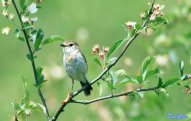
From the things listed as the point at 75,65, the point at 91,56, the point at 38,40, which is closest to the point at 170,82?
the point at 38,40

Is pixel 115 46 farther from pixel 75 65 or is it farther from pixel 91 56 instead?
pixel 91 56

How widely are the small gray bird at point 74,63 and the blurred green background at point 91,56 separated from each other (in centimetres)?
39

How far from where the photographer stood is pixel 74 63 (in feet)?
20.1

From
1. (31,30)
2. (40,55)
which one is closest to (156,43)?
(31,30)

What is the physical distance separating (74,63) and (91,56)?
4.21 feet

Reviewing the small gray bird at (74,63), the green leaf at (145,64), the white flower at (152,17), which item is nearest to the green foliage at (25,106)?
the green leaf at (145,64)

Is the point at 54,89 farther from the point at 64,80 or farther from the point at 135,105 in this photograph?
the point at 135,105

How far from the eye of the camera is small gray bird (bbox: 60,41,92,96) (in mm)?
5906

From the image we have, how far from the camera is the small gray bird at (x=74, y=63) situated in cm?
591

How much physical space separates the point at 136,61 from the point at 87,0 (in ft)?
10.8

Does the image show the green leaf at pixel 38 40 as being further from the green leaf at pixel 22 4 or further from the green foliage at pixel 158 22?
the green foliage at pixel 158 22

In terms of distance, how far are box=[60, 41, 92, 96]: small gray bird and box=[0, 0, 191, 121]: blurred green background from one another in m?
0.39

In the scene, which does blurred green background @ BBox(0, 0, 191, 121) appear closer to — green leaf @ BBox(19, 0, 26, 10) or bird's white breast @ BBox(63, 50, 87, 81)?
bird's white breast @ BBox(63, 50, 87, 81)

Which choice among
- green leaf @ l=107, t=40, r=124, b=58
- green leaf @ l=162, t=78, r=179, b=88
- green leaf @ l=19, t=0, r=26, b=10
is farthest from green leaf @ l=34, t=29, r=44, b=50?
green leaf @ l=162, t=78, r=179, b=88
